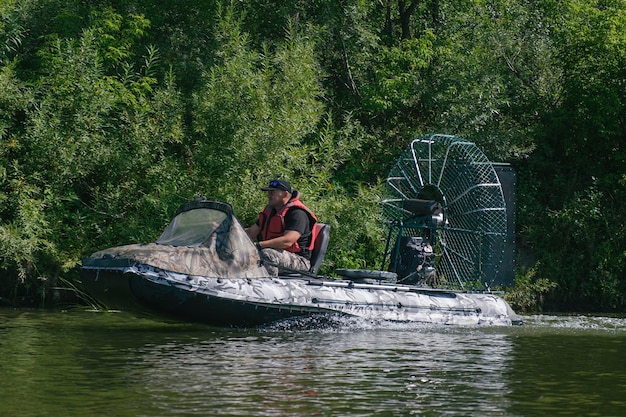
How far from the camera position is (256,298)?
12828 mm

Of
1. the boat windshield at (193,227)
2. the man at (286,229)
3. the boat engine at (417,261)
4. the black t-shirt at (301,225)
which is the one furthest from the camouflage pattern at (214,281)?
the boat engine at (417,261)

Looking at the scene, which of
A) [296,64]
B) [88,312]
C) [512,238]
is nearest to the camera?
[512,238]

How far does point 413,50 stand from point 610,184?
5.06 m

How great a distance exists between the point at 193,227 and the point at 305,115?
6.29 m

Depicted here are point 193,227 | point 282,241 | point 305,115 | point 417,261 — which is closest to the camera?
point 193,227

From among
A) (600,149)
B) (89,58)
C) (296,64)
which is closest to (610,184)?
(600,149)

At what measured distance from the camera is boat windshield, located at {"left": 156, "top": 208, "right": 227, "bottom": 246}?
12828mm

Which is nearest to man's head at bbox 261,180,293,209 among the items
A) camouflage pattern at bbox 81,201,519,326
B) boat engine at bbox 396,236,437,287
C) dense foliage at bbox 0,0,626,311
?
camouflage pattern at bbox 81,201,519,326

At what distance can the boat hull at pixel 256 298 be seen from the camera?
12.3 metres

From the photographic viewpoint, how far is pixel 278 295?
13.0m

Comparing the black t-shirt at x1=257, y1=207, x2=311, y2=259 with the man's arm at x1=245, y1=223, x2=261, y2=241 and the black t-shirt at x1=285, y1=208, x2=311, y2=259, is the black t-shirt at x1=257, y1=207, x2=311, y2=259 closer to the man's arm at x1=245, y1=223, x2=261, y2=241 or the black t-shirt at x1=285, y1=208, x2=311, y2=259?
the black t-shirt at x1=285, y1=208, x2=311, y2=259

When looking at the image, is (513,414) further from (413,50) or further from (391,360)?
(413,50)

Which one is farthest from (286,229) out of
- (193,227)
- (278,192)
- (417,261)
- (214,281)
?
(417,261)

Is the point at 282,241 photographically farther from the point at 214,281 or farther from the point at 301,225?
the point at 214,281
